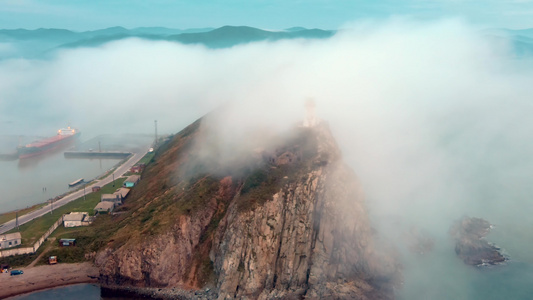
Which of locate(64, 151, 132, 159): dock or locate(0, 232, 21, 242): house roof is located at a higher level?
locate(0, 232, 21, 242): house roof

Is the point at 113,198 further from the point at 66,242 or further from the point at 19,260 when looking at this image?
the point at 19,260

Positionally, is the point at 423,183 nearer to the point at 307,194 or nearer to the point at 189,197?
the point at 307,194

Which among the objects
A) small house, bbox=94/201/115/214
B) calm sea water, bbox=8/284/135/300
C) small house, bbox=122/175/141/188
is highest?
small house, bbox=122/175/141/188

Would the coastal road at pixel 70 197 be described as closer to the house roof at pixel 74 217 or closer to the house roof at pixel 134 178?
the house roof at pixel 134 178

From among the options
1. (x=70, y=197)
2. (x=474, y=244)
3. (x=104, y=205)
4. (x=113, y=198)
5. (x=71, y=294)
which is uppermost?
(x=113, y=198)

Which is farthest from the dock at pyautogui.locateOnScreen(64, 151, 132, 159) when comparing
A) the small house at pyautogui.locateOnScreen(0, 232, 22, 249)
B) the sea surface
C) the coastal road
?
the small house at pyautogui.locateOnScreen(0, 232, 22, 249)

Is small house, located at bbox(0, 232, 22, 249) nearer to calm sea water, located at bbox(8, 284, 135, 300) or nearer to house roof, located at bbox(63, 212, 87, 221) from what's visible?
house roof, located at bbox(63, 212, 87, 221)

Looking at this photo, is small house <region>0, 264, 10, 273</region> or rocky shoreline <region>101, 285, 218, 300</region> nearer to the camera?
rocky shoreline <region>101, 285, 218, 300</region>

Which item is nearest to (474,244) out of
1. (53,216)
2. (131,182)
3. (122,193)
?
(122,193)

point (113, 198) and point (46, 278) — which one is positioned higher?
point (113, 198)
